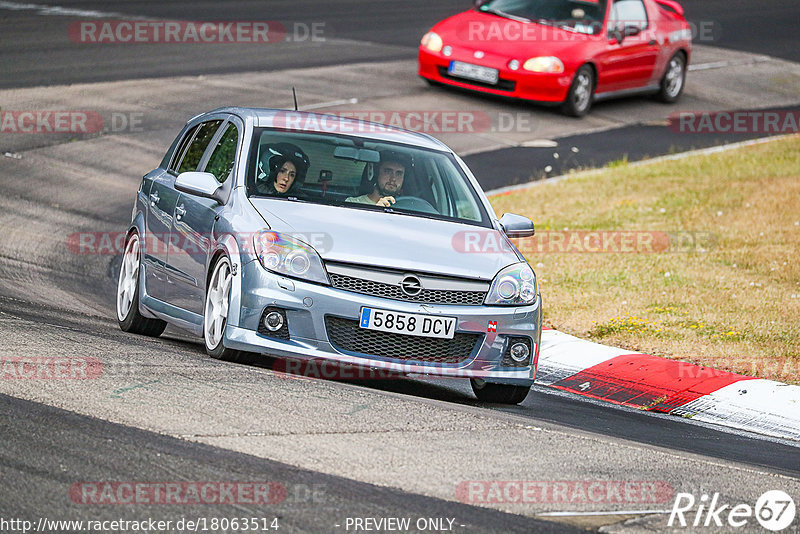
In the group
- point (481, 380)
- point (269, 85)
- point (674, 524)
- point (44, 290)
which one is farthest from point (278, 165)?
point (269, 85)

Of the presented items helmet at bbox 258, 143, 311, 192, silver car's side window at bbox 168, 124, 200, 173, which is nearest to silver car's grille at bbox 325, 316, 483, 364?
helmet at bbox 258, 143, 311, 192

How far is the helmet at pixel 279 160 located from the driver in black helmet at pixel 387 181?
35cm

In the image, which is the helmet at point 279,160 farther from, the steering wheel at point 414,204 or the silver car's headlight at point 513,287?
the silver car's headlight at point 513,287

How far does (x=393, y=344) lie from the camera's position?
724 centimetres

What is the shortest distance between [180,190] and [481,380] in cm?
222

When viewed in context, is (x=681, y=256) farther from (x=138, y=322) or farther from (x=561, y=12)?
(x=561, y=12)

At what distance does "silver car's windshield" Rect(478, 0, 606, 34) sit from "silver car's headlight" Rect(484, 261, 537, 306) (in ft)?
41.7

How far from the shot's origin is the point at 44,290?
404 inches

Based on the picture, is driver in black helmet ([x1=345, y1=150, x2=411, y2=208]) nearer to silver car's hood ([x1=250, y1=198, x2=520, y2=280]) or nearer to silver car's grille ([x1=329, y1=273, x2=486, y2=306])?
silver car's hood ([x1=250, y1=198, x2=520, y2=280])

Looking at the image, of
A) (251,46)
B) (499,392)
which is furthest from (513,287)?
(251,46)

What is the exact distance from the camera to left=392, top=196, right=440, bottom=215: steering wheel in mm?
8250

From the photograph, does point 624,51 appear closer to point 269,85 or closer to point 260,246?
point 269,85

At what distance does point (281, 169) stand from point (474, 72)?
1142 cm

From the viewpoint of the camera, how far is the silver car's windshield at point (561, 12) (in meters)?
19.9
